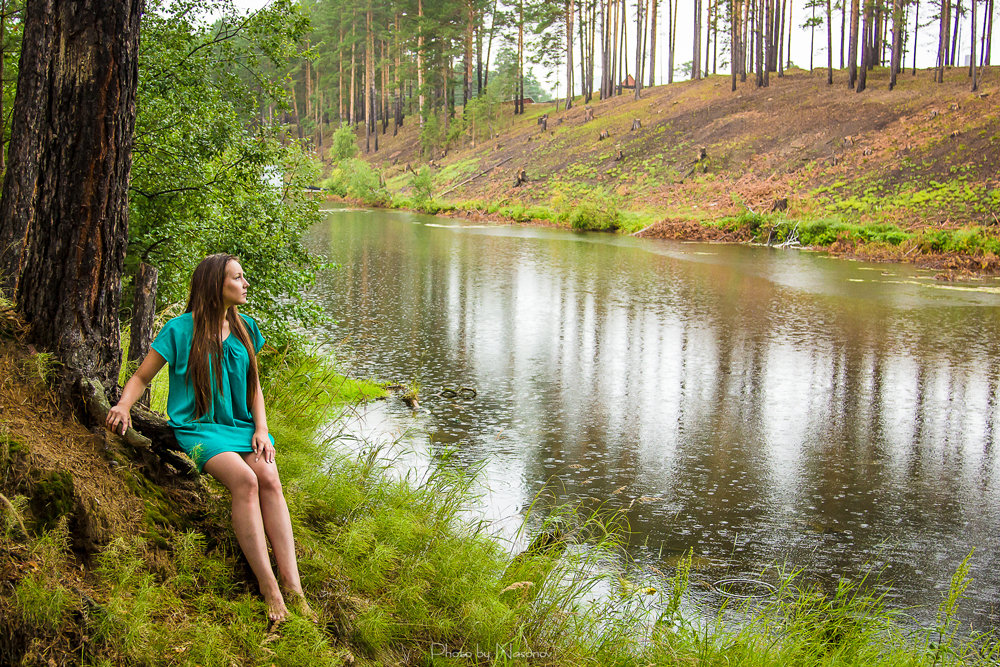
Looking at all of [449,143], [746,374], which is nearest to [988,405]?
[746,374]

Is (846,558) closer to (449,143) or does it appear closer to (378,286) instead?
(378,286)

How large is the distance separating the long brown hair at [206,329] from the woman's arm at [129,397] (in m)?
0.16

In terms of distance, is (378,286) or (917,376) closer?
(917,376)

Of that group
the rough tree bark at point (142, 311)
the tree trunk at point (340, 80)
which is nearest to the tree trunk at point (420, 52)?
the tree trunk at point (340, 80)

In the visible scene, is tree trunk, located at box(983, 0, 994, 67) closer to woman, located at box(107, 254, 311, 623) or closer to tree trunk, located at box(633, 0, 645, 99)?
tree trunk, located at box(633, 0, 645, 99)

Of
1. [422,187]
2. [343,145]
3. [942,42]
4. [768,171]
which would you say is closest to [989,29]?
[942,42]

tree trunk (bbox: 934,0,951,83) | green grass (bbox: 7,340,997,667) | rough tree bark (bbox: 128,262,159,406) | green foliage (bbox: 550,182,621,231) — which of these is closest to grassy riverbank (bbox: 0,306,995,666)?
green grass (bbox: 7,340,997,667)

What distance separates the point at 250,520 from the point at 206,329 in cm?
88

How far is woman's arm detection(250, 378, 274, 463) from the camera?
3.69 meters

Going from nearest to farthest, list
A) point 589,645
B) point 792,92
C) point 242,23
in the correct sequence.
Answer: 1. point 589,645
2. point 242,23
3. point 792,92

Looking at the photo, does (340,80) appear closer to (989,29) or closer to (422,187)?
(422,187)

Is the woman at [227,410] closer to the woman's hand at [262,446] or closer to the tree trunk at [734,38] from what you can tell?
the woman's hand at [262,446]

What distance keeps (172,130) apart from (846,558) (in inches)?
262

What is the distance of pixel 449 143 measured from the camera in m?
59.8
